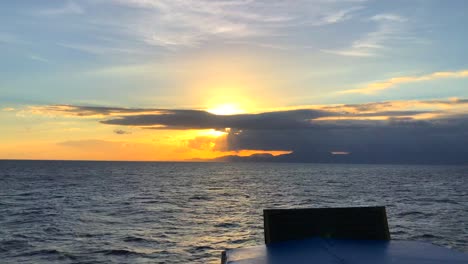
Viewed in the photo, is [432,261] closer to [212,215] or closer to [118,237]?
[118,237]

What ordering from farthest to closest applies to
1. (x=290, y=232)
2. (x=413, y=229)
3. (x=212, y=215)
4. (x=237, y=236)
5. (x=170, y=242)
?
(x=212, y=215), (x=413, y=229), (x=237, y=236), (x=170, y=242), (x=290, y=232)

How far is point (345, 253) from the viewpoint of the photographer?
12094 mm

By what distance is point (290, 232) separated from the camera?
1480cm

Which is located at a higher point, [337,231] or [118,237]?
[337,231]

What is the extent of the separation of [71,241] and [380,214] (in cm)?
2292

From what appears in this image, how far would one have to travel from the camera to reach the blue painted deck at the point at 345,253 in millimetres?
11141

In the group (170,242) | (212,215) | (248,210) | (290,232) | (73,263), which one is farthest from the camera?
(248,210)

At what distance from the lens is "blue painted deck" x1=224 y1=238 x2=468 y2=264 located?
36.6ft

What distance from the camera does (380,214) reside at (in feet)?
49.9

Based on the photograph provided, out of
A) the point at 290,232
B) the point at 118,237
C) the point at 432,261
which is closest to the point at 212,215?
the point at 118,237

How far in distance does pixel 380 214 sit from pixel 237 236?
1750cm

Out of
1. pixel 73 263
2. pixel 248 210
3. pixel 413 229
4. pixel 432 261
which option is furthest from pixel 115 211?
pixel 432 261

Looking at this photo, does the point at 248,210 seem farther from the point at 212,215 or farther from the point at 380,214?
the point at 380,214

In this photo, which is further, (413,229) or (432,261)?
(413,229)
